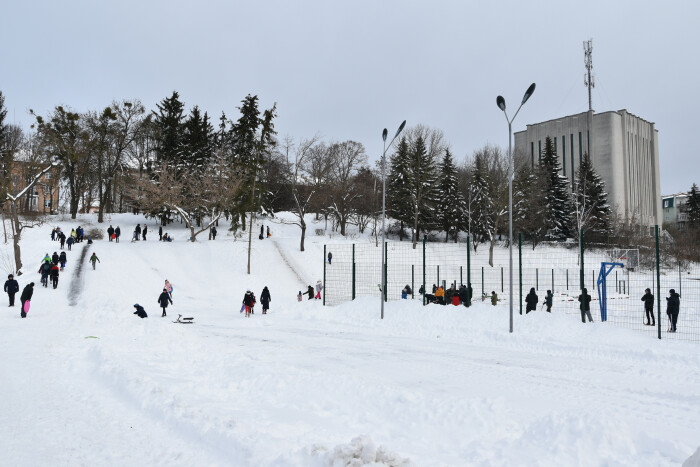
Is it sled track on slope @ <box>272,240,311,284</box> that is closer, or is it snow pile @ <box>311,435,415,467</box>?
snow pile @ <box>311,435,415,467</box>

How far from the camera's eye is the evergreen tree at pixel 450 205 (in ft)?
177

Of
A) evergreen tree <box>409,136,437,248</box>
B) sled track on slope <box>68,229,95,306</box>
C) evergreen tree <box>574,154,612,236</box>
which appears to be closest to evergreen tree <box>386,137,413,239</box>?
evergreen tree <box>409,136,437,248</box>

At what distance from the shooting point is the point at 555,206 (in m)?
52.6

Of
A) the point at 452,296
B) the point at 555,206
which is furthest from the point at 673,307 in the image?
the point at 555,206

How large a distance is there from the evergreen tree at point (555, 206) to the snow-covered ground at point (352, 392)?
131 ft

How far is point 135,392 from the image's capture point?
7.29 metres

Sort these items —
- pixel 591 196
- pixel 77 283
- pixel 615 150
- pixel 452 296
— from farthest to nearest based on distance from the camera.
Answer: pixel 615 150, pixel 591 196, pixel 77 283, pixel 452 296

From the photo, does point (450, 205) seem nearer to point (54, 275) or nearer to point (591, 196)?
point (591, 196)

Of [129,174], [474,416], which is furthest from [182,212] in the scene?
[474,416]

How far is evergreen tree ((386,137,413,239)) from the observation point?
170 ft

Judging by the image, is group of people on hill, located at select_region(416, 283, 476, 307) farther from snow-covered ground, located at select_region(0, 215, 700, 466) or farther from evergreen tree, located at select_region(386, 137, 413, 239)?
evergreen tree, located at select_region(386, 137, 413, 239)

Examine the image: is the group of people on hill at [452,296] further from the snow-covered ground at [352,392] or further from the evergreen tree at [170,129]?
the evergreen tree at [170,129]

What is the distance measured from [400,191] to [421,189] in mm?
2528

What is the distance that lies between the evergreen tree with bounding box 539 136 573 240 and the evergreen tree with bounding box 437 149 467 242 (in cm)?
922
